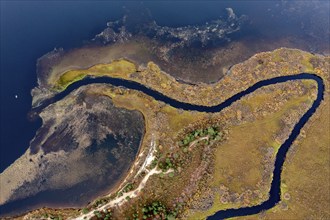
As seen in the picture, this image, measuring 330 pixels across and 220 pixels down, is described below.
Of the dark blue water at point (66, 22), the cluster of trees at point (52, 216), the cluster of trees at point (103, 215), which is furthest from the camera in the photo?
the dark blue water at point (66, 22)

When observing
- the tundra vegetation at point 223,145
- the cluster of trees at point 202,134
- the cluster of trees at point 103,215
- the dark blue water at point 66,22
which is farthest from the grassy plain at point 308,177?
the dark blue water at point 66,22

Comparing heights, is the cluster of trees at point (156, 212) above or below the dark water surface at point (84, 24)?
below

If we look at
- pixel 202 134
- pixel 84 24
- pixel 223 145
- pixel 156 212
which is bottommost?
pixel 156 212

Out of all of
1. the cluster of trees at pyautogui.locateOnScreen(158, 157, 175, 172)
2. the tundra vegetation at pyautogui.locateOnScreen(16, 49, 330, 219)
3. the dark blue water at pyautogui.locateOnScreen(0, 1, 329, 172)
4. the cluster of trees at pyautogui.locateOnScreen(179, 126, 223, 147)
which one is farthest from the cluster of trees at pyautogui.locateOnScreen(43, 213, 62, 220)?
the cluster of trees at pyautogui.locateOnScreen(179, 126, 223, 147)

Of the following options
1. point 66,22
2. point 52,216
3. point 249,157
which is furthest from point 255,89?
point 52,216

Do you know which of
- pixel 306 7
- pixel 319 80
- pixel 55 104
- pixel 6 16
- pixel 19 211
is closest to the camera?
pixel 19 211

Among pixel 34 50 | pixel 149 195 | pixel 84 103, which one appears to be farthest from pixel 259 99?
pixel 34 50

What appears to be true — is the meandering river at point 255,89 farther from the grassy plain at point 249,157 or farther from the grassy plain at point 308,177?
the grassy plain at point 249,157

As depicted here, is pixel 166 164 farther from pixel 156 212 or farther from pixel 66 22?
pixel 66 22

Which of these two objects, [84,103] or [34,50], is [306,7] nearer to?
[84,103]
